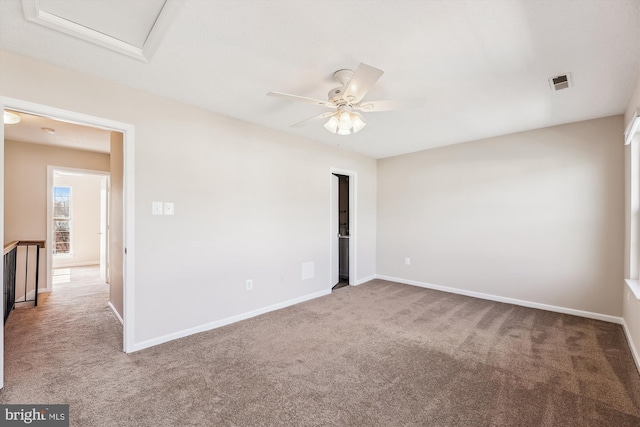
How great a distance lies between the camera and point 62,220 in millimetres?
7102

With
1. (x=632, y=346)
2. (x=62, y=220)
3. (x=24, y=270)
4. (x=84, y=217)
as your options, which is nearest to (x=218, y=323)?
(x=24, y=270)

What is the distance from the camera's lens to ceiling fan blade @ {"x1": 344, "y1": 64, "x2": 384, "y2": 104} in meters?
1.75

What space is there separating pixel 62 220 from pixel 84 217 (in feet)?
1.43

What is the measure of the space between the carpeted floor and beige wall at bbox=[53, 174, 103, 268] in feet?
14.4

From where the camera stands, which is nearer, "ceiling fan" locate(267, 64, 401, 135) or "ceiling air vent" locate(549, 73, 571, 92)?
"ceiling fan" locate(267, 64, 401, 135)

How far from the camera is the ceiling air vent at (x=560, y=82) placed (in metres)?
2.36

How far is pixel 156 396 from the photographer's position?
197 cm

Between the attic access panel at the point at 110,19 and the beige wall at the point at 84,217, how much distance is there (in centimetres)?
672

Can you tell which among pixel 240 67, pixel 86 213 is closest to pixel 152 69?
pixel 240 67

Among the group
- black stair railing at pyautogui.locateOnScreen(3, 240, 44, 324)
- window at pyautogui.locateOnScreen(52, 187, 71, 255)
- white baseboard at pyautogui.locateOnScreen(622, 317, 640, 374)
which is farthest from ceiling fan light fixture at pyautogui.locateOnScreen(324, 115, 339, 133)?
window at pyautogui.locateOnScreen(52, 187, 71, 255)

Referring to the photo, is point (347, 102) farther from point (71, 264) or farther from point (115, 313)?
point (71, 264)

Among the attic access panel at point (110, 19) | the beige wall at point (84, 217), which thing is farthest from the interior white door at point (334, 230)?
the beige wall at point (84, 217)

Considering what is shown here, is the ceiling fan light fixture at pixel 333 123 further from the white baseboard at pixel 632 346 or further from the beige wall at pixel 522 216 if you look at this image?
the white baseboard at pixel 632 346

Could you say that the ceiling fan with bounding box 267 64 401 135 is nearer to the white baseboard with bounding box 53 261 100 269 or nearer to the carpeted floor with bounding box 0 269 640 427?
the carpeted floor with bounding box 0 269 640 427
